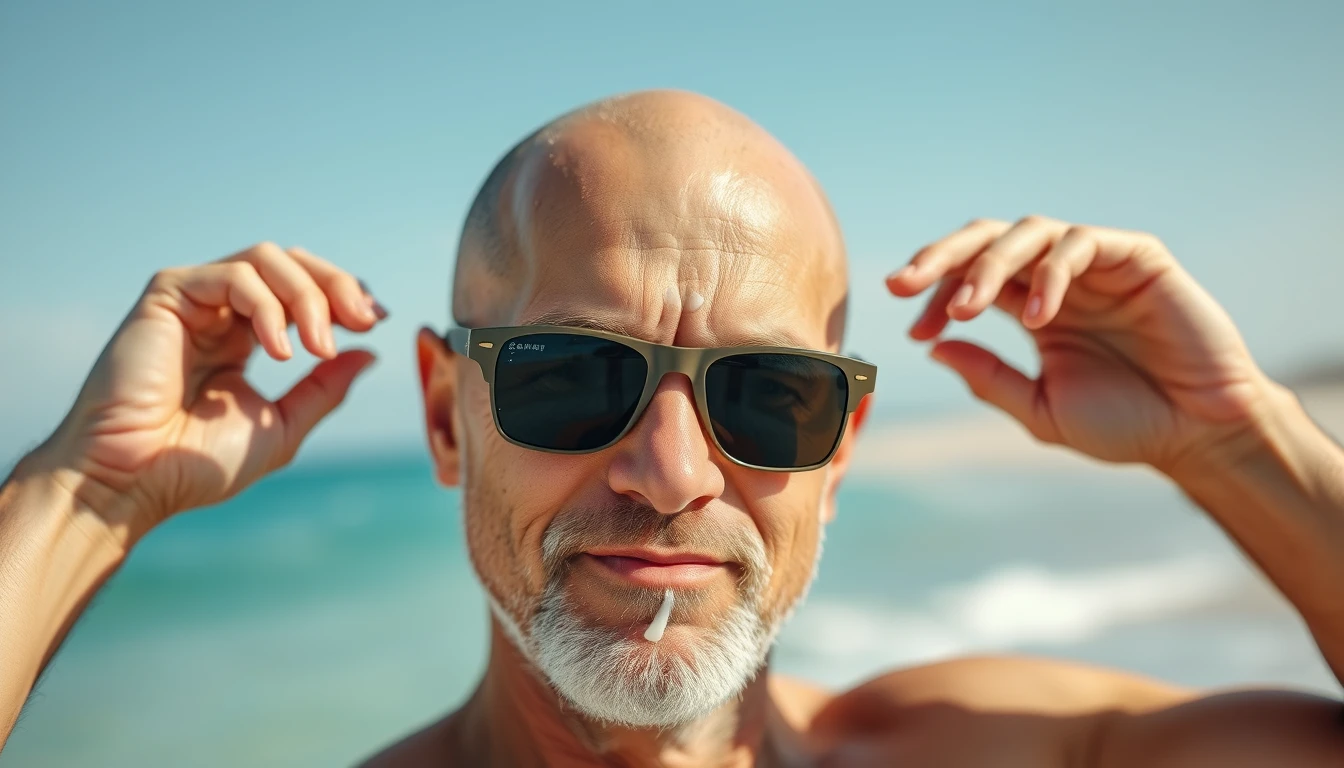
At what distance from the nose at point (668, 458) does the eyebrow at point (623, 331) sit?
14 centimetres

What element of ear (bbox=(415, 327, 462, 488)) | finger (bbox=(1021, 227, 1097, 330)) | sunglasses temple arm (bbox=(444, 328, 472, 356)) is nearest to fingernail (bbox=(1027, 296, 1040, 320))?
finger (bbox=(1021, 227, 1097, 330))

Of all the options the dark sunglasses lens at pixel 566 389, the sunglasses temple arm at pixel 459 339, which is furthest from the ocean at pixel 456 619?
the dark sunglasses lens at pixel 566 389

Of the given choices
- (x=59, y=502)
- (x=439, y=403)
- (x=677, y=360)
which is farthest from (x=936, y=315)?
(x=59, y=502)

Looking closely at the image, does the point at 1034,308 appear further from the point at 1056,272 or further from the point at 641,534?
the point at 641,534

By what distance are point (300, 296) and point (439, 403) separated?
54 centimetres

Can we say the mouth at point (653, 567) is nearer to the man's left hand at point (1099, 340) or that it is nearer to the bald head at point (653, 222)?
the bald head at point (653, 222)

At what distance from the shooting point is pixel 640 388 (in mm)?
2082

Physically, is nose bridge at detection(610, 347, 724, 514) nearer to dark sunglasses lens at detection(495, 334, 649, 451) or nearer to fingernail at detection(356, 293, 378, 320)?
dark sunglasses lens at detection(495, 334, 649, 451)

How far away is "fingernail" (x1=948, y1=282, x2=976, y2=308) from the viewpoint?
2.27 m

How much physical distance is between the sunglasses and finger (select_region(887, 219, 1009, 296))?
208mm

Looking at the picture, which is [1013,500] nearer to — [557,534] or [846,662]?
[846,662]

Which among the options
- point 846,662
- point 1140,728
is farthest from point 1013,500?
point 1140,728

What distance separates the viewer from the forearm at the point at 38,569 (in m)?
2.06

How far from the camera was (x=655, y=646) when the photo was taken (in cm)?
208
